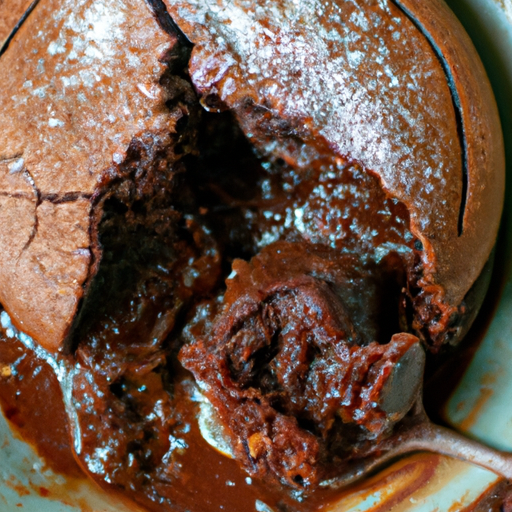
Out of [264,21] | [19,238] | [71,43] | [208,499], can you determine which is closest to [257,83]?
[264,21]

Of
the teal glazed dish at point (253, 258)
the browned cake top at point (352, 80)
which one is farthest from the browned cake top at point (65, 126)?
the browned cake top at point (352, 80)

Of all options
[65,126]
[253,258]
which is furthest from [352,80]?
[65,126]

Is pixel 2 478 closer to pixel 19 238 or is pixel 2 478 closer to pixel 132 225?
pixel 19 238

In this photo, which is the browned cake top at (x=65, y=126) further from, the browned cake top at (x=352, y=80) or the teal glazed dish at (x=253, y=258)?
the browned cake top at (x=352, y=80)

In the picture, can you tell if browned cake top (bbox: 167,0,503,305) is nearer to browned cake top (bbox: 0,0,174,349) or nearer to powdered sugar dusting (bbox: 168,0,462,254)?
powdered sugar dusting (bbox: 168,0,462,254)

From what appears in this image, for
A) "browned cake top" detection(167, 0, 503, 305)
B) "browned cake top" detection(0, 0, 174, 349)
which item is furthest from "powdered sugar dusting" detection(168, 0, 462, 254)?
"browned cake top" detection(0, 0, 174, 349)

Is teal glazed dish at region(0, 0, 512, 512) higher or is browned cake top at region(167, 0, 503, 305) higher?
browned cake top at region(167, 0, 503, 305)

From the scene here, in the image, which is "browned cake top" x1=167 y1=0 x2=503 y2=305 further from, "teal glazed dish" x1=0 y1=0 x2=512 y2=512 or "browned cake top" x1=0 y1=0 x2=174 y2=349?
"browned cake top" x1=0 y1=0 x2=174 y2=349

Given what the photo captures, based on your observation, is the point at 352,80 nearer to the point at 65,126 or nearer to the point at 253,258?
the point at 253,258
